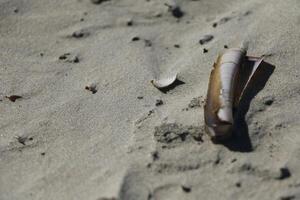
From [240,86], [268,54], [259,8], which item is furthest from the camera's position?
[259,8]

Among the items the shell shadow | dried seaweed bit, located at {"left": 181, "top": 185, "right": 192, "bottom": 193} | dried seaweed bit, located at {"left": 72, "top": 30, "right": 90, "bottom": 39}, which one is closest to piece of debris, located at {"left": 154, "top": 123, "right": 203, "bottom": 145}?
the shell shadow

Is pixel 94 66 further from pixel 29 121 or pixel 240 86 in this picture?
pixel 240 86

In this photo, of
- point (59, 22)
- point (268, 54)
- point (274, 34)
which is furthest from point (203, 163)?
point (59, 22)

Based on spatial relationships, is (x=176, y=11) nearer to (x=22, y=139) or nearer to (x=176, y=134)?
(x=176, y=134)

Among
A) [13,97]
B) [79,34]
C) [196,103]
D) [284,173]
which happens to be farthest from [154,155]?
[79,34]

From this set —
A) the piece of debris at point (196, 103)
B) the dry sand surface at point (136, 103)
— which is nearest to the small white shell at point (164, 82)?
the dry sand surface at point (136, 103)

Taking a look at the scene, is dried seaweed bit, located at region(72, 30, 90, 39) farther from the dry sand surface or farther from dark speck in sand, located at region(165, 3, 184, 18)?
dark speck in sand, located at region(165, 3, 184, 18)

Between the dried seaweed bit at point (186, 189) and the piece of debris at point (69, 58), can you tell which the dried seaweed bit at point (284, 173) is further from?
the piece of debris at point (69, 58)

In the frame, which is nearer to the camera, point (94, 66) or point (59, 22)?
point (94, 66)
